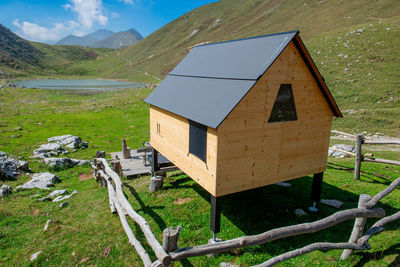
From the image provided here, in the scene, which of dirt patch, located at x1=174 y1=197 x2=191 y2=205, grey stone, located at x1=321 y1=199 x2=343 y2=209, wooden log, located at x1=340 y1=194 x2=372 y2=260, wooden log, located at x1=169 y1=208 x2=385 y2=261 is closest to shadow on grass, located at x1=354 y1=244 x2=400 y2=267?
wooden log, located at x1=340 y1=194 x2=372 y2=260

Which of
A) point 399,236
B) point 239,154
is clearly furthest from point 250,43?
point 399,236

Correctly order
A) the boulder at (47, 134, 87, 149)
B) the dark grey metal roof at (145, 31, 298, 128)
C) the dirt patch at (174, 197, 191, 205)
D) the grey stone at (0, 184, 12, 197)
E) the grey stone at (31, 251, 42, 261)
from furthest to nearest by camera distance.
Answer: the boulder at (47, 134, 87, 149) → the grey stone at (0, 184, 12, 197) → the dirt patch at (174, 197, 191, 205) → the grey stone at (31, 251, 42, 261) → the dark grey metal roof at (145, 31, 298, 128)

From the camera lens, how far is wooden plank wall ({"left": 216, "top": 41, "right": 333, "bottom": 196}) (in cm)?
796

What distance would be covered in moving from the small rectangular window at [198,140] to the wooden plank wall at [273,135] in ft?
2.94

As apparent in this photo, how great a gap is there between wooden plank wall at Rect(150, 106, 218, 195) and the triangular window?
2.55m

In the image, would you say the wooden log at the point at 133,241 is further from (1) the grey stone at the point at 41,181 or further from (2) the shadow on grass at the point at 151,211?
(1) the grey stone at the point at 41,181

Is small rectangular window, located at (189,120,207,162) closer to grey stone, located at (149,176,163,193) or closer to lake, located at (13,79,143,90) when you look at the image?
grey stone, located at (149,176,163,193)

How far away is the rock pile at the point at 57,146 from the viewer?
908 inches

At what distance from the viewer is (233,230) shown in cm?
966

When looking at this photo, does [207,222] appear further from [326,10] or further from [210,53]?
[326,10]

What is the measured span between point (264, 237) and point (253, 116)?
3.77m

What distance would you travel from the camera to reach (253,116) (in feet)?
26.8

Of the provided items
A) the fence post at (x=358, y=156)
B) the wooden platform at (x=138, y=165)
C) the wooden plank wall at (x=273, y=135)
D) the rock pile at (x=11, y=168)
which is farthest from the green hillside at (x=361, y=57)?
the rock pile at (x=11, y=168)

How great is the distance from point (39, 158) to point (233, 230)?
20.0 meters
